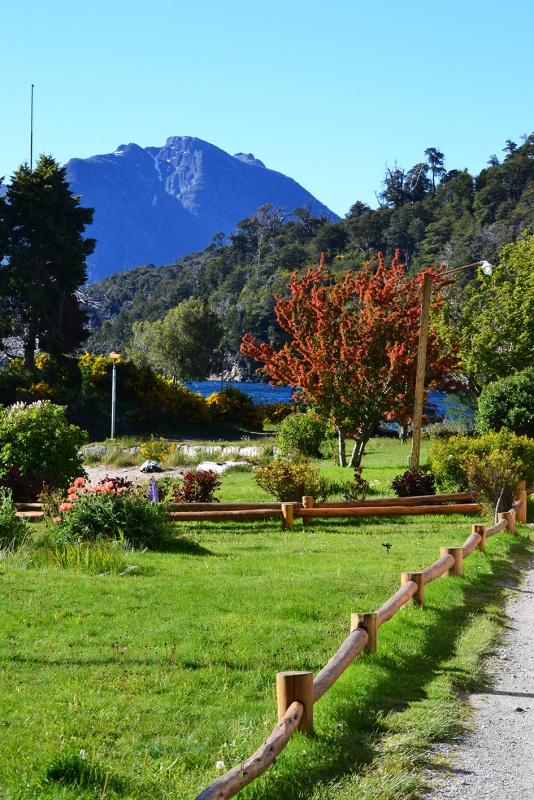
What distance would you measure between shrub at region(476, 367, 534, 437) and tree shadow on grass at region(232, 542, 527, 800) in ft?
42.1

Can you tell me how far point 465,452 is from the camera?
55.0 feet

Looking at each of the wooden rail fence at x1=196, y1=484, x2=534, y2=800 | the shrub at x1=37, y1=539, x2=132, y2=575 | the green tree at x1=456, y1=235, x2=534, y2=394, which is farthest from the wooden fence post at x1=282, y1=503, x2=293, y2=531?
the green tree at x1=456, y1=235, x2=534, y2=394

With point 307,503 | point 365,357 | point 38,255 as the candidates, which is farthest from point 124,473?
point 38,255

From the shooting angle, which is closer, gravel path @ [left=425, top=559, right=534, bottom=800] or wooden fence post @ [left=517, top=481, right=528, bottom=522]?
gravel path @ [left=425, top=559, right=534, bottom=800]

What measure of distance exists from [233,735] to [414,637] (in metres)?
2.89

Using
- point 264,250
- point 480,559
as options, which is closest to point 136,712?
point 480,559

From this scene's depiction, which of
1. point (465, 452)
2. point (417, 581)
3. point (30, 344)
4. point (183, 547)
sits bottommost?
point (183, 547)

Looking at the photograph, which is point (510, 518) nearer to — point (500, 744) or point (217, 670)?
point (217, 670)

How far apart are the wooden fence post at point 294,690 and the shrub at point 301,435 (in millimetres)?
19760

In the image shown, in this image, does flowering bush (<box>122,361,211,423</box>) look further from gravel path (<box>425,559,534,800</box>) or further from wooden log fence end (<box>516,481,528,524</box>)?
gravel path (<box>425,559,534,800</box>)

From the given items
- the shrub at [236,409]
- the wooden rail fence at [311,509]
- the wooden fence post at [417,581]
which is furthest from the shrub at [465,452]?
the shrub at [236,409]

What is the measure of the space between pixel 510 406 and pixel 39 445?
12201 millimetres

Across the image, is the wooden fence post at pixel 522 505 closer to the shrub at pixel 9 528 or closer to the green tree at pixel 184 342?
the shrub at pixel 9 528

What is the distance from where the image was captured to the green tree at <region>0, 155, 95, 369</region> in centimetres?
4119
